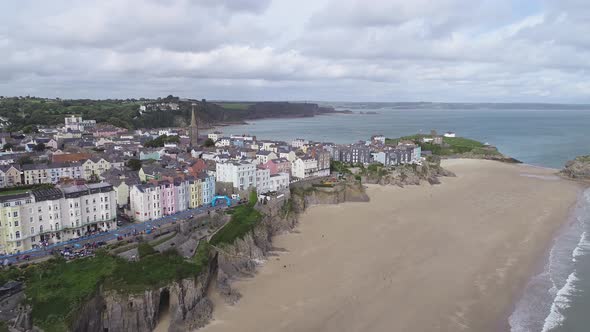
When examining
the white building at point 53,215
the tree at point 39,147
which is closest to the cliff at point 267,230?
the white building at point 53,215

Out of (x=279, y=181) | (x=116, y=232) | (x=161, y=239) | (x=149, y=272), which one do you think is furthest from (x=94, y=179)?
(x=149, y=272)

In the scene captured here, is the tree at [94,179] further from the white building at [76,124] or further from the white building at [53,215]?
the white building at [76,124]

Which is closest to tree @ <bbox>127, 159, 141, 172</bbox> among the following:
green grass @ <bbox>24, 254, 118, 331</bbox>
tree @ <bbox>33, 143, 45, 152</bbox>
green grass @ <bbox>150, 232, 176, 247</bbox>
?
green grass @ <bbox>150, 232, 176, 247</bbox>

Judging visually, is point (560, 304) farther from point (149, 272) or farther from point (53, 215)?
point (53, 215)

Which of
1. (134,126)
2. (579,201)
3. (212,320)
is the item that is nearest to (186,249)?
(212,320)

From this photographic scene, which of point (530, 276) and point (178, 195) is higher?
point (178, 195)

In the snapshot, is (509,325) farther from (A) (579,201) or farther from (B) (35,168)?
(B) (35,168)

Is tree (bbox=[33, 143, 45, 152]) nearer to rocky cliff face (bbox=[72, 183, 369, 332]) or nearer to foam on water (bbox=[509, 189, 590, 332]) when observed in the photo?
rocky cliff face (bbox=[72, 183, 369, 332])
